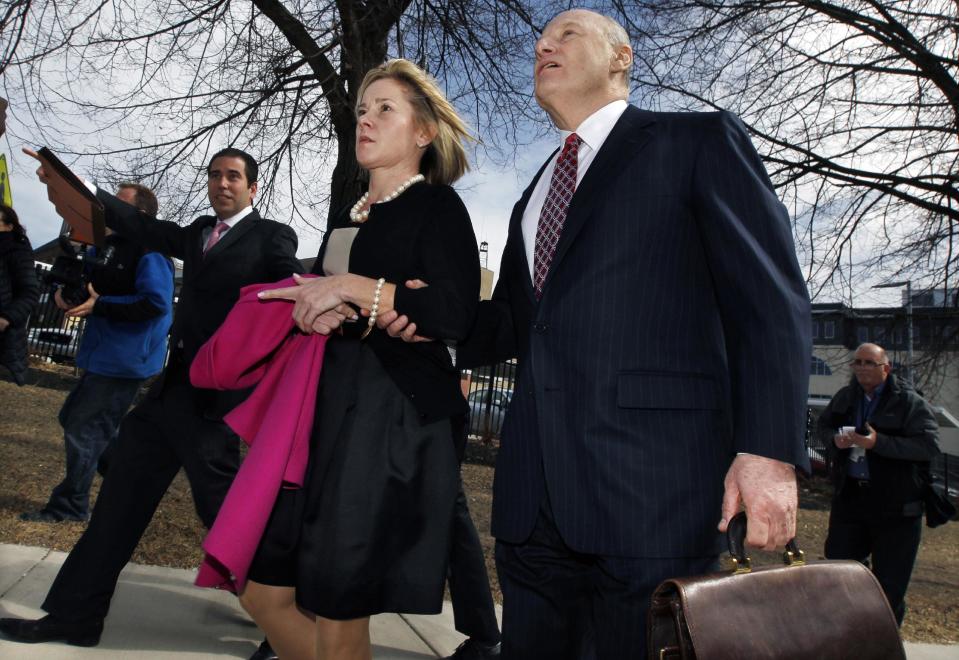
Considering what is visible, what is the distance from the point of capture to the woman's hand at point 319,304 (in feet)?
6.12

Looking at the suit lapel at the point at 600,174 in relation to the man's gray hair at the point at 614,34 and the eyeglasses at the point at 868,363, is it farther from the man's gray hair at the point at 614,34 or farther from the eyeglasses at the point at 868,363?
the eyeglasses at the point at 868,363

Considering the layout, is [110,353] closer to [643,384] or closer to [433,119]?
[433,119]

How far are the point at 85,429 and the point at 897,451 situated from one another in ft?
16.4

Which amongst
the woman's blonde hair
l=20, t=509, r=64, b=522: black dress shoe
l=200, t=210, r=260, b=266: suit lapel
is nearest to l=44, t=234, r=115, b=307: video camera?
l=200, t=210, r=260, b=266: suit lapel

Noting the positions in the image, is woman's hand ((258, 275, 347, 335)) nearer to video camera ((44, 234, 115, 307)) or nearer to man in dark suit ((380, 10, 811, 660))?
man in dark suit ((380, 10, 811, 660))

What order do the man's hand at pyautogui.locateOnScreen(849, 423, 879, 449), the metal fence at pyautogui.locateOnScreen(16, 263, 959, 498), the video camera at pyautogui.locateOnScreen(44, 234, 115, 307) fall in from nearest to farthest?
the video camera at pyautogui.locateOnScreen(44, 234, 115, 307), the man's hand at pyautogui.locateOnScreen(849, 423, 879, 449), the metal fence at pyautogui.locateOnScreen(16, 263, 959, 498)

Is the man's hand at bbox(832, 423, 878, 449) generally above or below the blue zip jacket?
below

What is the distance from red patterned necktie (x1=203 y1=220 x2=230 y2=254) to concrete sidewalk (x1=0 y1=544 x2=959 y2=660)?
1.57 meters

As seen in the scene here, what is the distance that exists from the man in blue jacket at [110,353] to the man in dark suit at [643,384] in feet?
9.42

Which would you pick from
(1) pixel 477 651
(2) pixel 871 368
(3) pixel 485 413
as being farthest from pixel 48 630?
(3) pixel 485 413

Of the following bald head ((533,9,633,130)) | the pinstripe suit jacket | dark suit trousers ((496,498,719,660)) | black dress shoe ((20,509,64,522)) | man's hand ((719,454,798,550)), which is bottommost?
black dress shoe ((20,509,64,522))

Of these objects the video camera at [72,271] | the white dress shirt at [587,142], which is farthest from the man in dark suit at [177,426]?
the white dress shirt at [587,142]

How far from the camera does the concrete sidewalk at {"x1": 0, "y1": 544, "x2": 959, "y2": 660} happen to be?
2.88 metres

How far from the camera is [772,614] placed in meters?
1.38
